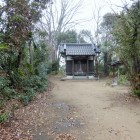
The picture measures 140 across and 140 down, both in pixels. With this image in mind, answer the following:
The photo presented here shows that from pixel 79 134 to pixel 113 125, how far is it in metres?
1.31

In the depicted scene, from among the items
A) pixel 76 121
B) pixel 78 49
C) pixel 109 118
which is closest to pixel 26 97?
pixel 76 121

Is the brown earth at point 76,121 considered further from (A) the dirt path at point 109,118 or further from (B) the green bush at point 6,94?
(B) the green bush at point 6,94

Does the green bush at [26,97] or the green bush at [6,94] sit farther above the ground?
the green bush at [6,94]

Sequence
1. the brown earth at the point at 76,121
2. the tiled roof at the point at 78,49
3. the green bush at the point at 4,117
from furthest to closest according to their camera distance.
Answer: the tiled roof at the point at 78,49 → the green bush at the point at 4,117 → the brown earth at the point at 76,121

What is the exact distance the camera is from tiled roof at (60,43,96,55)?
2750 centimetres

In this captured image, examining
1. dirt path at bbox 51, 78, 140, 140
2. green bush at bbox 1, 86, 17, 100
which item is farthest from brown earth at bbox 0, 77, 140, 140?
green bush at bbox 1, 86, 17, 100

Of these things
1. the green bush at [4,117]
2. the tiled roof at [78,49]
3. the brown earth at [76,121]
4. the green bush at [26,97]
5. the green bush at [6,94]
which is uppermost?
the tiled roof at [78,49]

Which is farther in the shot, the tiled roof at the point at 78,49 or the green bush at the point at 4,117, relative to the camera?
the tiled roof at the point at 78,49

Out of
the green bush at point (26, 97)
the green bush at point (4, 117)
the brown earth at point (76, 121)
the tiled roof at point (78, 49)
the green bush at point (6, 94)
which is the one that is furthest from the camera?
the tiled roof at point (78, 49)

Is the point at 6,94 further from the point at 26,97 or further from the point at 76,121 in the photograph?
the point at 76,121

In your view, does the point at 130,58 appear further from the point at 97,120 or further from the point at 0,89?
the point at 0,89

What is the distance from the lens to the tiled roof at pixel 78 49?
90.2ft

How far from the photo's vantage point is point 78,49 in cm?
2833

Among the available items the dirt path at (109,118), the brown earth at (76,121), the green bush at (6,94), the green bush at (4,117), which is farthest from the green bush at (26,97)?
the green bush at (4,117)
